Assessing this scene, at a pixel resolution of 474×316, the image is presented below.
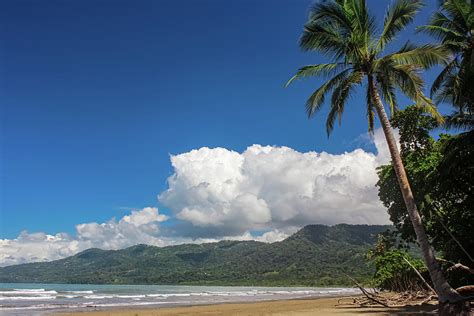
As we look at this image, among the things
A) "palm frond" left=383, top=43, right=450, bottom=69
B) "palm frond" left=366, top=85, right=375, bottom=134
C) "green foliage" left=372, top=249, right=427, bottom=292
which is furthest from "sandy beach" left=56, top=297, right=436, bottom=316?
"palm frond" left=383, top=43, right=450, bottom=69

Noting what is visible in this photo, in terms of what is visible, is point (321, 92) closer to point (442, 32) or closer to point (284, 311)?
point (442, 32)

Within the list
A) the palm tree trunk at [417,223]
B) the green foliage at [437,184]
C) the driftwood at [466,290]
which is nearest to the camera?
the palm tree trunk at [417,223]

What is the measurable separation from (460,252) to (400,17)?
9614 millimetres

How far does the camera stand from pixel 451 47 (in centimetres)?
1662

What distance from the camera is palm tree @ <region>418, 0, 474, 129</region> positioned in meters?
15.8

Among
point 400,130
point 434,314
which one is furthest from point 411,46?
point 400,130

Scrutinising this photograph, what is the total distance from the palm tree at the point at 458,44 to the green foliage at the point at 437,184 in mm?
1495

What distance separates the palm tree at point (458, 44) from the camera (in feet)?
51.7

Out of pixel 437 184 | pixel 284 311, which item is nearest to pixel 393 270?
pixel 284 311

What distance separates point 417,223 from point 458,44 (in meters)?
8.11

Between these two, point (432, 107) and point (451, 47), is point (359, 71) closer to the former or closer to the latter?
point (432, 107)

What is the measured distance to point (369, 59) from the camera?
1395cm

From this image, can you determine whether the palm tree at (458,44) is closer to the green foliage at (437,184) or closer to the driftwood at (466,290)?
the green foliage at (437,184)

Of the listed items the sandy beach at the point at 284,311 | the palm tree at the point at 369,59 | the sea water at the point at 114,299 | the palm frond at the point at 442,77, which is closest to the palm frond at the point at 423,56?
the palm tree at the point at 369,59
